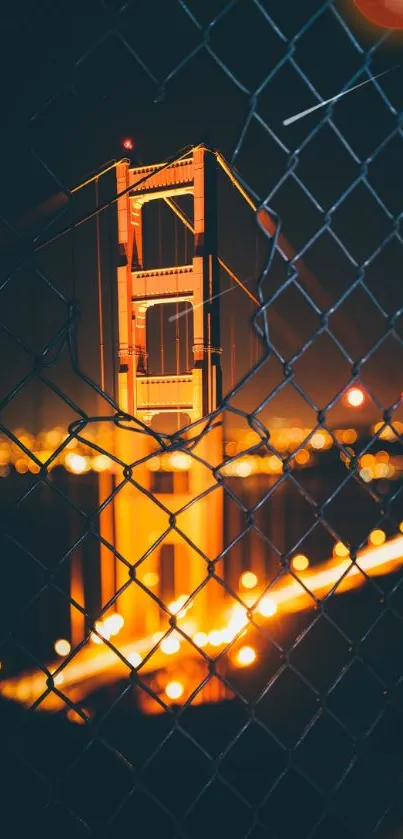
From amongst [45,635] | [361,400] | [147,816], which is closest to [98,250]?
[45,635]

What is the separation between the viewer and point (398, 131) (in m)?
1.15

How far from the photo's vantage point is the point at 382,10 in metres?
1.37

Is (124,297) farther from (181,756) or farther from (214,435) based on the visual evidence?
(181,756)

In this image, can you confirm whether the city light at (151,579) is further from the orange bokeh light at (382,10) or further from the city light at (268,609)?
the orange bokeh light at (382,10)

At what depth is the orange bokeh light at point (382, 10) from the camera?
4.26ft

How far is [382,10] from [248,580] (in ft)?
64.2

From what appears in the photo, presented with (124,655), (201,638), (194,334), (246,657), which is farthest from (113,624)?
(194,334)

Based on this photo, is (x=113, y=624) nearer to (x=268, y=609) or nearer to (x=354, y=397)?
(x=268, y=609)

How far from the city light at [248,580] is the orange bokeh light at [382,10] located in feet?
61.4

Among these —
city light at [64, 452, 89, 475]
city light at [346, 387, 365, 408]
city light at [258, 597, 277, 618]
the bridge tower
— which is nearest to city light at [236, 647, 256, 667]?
city light at [258, 597, 277, 618]

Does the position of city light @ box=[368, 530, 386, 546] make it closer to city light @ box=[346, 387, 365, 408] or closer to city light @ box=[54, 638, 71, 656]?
city light @ box=[54, 638, 71, 656]

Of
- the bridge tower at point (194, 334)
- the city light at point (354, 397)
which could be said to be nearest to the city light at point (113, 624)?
the bridge tower at point (194, 334)

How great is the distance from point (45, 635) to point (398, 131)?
15.1 m

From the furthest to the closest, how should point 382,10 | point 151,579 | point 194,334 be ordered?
1. point 151,579
2. point 194,334
3. point 382,10
